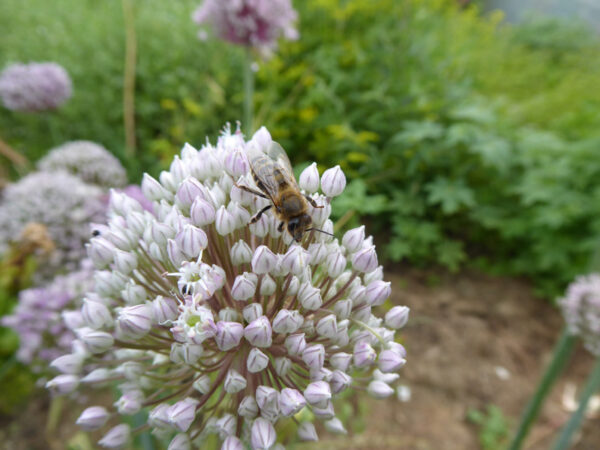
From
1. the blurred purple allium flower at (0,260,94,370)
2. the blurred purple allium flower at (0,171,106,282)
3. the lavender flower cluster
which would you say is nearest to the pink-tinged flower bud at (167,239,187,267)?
the lavender flower cluster

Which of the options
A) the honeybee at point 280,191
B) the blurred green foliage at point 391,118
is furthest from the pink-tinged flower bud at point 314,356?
the blurred green foliage at point 391,118

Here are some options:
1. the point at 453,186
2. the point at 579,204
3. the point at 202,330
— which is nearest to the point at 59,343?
the point at 202,330

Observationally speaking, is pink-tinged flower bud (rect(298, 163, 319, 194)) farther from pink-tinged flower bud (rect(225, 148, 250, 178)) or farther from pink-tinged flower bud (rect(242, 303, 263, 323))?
pink-tinged flower bud (rect(242, 303, 263, 323))

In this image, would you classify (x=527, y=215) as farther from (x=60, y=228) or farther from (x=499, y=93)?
(x=60, y=228)

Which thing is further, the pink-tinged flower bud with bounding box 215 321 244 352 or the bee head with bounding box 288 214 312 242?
the bee head with bounding box 288 214 312 242

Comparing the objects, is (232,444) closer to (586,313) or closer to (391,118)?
(586,313)

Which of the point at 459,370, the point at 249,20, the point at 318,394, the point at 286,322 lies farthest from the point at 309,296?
the point at 459,370
